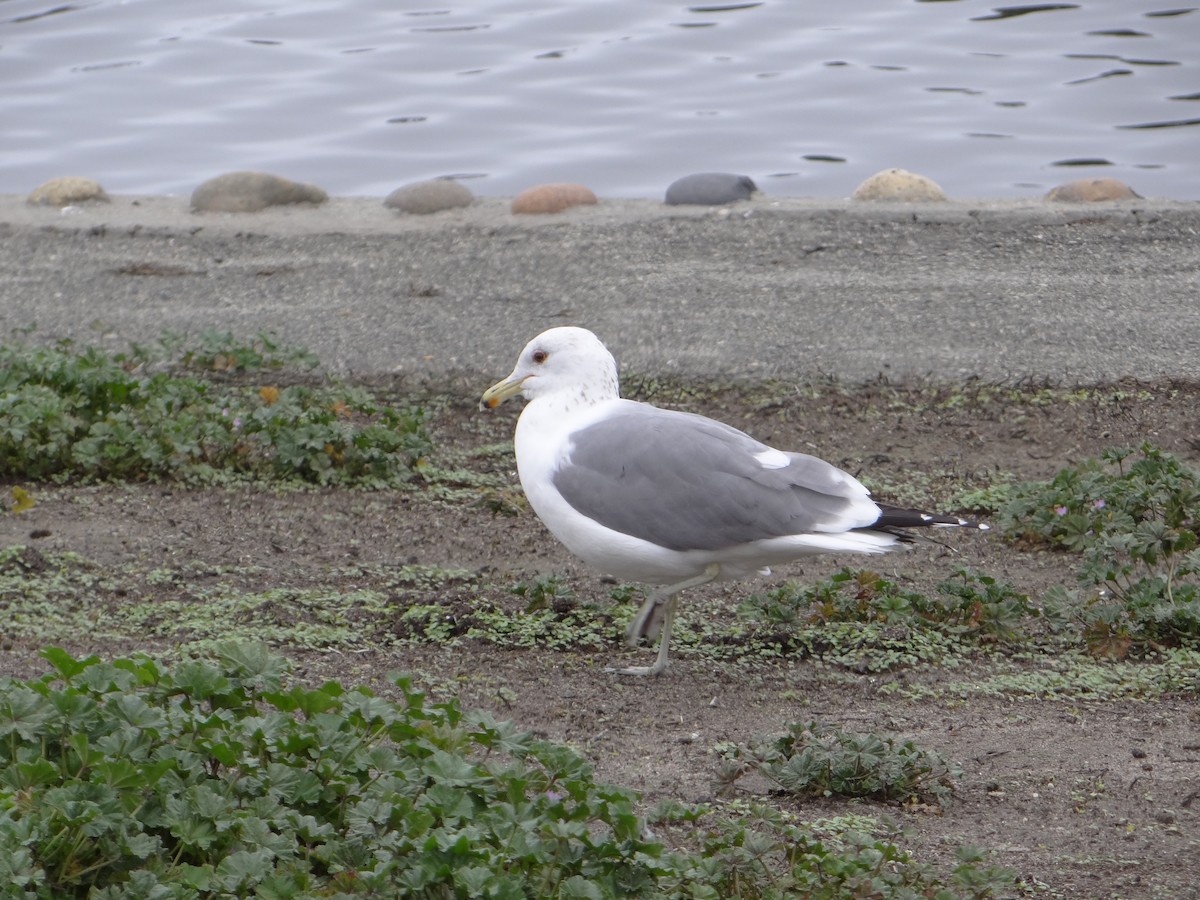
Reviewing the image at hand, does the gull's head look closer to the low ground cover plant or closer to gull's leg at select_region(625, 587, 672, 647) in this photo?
gull's leg at select_region(625, 587, 672, 647)

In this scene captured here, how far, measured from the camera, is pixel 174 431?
243 inches

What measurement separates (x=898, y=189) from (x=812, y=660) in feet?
20.7

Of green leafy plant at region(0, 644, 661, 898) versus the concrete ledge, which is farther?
the concrete ledge

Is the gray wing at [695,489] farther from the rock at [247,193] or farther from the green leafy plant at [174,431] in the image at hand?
the rock at [247,193]

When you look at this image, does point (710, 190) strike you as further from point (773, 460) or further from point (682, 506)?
point (682, 506)

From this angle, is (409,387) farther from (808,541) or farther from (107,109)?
(107,109)

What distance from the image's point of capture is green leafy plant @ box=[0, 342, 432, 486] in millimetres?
6121

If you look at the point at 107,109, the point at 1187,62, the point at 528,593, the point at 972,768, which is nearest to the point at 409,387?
the point at 528,593

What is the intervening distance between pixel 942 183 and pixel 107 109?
822 centimetres

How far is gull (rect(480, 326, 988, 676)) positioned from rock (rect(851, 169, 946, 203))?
582cm

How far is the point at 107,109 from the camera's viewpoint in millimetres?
16250

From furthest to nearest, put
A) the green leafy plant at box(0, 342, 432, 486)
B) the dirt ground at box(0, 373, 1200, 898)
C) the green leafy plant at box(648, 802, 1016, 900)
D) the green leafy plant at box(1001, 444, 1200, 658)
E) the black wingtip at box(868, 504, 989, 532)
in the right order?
the green leafy plant at box(0, 342, 432, 486), the green leafy plant at box(1001, 444, 1200, 658), the black wingtip at box(868, 504, 989, 532), the dirt ground at box(0, 373, 1200, 898), the green leafy plant at box(648, 802, 1016, 900)

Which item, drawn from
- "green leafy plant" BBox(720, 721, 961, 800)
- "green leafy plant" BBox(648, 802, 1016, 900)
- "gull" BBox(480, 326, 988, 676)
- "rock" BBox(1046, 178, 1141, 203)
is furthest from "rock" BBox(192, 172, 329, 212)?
"green leafy plant" BBox(648, 802, 1016, 900)

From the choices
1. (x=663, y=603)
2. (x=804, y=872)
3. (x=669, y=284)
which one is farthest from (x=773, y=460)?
(x=669, y=284)
